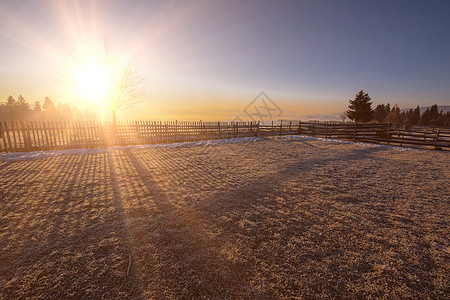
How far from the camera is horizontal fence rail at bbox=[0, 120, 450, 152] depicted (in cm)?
932

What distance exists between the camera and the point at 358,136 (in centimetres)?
1549

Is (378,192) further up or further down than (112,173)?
further down

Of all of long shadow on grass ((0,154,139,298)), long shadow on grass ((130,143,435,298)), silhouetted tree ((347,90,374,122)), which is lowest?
long shadow on grass ((130,143,435,298))

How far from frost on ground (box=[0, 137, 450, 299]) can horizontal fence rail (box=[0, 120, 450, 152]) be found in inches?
258

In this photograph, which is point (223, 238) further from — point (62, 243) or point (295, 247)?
point (62, 243)

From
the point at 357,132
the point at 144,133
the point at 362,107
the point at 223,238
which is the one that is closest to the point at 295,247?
the point at 223,238

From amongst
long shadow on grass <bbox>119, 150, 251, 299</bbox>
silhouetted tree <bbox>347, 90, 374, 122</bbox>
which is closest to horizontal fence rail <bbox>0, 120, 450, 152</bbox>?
long shadow on grass <bbox>119, 150, 251, 299</bbox>

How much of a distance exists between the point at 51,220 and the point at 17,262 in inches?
39.0

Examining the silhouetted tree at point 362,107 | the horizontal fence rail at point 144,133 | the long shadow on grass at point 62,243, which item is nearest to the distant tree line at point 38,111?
the horizontal fence rail at point 144,133

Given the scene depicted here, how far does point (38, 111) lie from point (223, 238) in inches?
3026

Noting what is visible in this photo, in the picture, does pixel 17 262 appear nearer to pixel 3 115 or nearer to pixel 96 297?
pixel 96 297

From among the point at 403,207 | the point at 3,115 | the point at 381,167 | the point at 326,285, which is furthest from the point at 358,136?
the point at 3,115

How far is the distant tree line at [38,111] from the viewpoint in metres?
42.3

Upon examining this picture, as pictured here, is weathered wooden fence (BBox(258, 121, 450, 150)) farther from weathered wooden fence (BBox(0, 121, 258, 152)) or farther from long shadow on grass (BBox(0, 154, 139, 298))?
long shadow on grass (BBox(0, 154, 139, 298))
